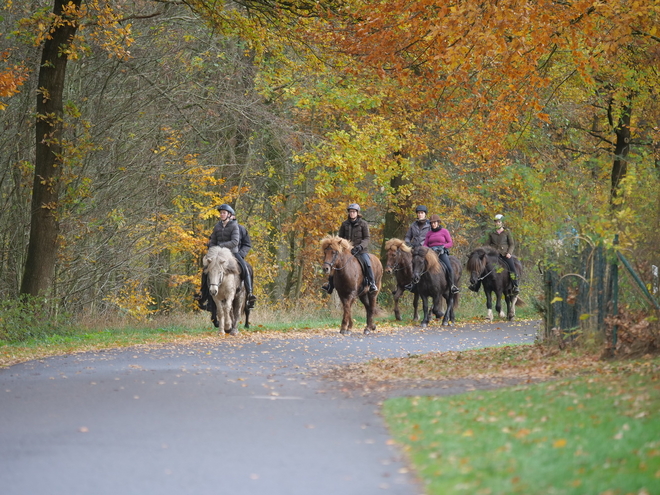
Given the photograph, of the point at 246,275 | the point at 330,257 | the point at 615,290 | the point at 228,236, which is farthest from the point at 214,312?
the point at 615,290

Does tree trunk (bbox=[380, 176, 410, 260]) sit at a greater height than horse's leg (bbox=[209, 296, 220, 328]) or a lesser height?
greater

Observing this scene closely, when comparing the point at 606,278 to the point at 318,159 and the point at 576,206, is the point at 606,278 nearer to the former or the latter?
the point at 576,206

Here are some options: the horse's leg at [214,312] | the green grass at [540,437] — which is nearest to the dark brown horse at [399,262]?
the horse's leg at [214,312]

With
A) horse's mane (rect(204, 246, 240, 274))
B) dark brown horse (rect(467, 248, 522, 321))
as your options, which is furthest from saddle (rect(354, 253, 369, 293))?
dark brown horse (rect(467, 248, 522, 321))

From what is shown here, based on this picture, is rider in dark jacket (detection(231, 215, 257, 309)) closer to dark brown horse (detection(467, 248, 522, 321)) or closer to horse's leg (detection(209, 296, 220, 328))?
horse's leg (detection(209, 296, 220, 328))

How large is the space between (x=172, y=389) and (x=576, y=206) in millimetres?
6616

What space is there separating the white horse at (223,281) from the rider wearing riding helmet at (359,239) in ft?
7.83

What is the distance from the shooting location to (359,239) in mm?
22859

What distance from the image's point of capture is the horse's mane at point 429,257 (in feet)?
86.1

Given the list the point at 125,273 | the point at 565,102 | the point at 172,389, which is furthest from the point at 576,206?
the point at 565,102

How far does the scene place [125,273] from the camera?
88.9ft

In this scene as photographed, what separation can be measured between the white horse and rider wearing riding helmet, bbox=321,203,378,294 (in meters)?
2.39

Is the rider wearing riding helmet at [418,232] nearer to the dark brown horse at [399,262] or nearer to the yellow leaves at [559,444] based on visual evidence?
the dark brown horse at [399,262]

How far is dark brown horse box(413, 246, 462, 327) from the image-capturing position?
26.3 metres
